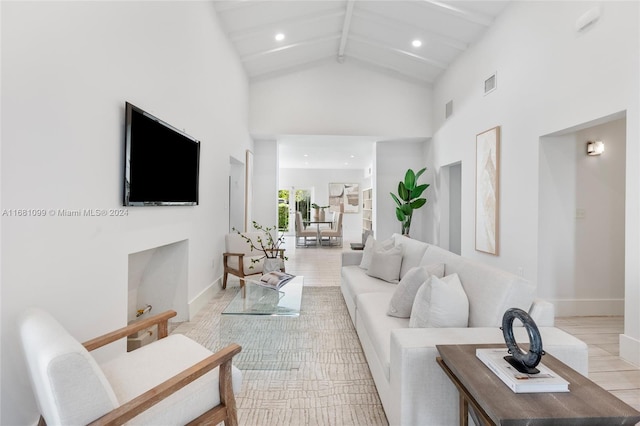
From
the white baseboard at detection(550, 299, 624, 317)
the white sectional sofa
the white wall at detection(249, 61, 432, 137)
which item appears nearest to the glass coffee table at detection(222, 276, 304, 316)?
the white sectional sofa

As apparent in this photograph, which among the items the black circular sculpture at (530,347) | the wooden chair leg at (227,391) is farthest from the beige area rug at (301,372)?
the black circular sculpture at (530,347)

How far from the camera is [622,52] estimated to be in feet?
8.29

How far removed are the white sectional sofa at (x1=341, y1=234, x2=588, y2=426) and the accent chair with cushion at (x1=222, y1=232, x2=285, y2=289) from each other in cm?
213

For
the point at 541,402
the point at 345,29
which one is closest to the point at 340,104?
the point at 345,29

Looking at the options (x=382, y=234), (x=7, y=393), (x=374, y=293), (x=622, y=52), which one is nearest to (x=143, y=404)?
(x=7, y=393)

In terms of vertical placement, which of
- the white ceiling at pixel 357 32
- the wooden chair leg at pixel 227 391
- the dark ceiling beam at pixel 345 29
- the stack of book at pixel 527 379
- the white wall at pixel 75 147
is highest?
the dark ceiling beam at pixel 345 29

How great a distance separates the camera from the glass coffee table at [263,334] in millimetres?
2348

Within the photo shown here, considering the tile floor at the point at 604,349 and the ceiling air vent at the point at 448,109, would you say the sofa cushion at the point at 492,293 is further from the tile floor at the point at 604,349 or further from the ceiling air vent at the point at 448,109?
the ceiling air vent at the point at 448,109

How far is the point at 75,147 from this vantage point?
69.2 inches

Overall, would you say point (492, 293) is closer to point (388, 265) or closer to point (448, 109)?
point (388, 265)

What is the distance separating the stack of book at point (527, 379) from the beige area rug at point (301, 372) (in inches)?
34.6

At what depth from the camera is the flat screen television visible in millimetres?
2229

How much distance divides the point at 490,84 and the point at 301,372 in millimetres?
4338

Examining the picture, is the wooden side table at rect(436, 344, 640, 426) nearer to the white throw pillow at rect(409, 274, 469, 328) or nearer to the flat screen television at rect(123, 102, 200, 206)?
the white throw pillow at rect(409, 274, 469, 328)
